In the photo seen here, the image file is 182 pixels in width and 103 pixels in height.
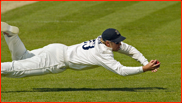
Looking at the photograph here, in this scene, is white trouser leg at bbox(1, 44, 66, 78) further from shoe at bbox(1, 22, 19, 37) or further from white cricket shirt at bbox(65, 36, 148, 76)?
shoe at bbox(1, 22, 19, 37)

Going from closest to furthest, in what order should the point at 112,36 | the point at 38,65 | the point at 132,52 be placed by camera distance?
the point at 112,36 < the point at 38,65 < the point at 132,52

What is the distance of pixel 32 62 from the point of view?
7500mm

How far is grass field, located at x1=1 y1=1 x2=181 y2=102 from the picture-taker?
24.1 feet

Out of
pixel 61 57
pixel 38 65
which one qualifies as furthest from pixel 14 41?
pixel 61 57

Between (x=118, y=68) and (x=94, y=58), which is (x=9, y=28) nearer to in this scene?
(x=94, y=58)

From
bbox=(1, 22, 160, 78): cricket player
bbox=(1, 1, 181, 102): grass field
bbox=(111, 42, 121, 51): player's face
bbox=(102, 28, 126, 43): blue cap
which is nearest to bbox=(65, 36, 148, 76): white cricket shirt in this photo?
bbox=(1, 22, 160, 78): cricket player

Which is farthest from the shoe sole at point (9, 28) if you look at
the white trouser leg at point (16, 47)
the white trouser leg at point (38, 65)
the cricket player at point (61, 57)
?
the white trouser leg at point (38, 65)

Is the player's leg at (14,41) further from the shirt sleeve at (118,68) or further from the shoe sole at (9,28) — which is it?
the shirt sleeve at (118,68)

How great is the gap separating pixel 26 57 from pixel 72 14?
10656mm

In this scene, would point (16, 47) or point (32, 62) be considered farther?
point (16, 47)

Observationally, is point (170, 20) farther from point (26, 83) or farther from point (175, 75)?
point (26, 83)

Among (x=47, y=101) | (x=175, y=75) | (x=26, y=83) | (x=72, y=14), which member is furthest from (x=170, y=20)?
(x=47, y=101)

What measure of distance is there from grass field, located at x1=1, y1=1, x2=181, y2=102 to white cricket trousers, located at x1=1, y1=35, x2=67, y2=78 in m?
0.46

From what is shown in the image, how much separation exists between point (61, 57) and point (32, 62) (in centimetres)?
63
